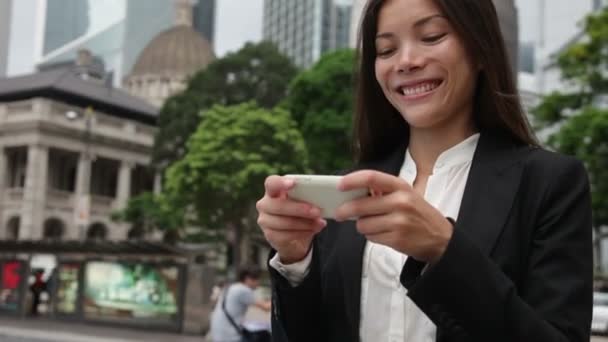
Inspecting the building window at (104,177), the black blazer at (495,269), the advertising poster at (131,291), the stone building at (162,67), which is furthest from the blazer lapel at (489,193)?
the stone building at (162,67)

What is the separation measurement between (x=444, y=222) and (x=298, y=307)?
43cm

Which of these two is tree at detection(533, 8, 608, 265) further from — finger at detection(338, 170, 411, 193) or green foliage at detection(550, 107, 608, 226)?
finger at detection(338, 170, 411, 193)

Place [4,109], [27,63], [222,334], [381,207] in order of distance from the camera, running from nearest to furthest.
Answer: [381,207], [27,63], [222,334], [4,109]

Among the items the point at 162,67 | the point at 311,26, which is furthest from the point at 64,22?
the point at 311,26

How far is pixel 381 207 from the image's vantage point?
3.86 ft

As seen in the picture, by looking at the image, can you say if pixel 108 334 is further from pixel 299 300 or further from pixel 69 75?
pixel 69 75

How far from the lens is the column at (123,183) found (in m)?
57.5

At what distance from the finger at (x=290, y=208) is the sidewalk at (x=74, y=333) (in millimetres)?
15002

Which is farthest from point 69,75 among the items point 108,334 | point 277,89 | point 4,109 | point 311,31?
point 311,31

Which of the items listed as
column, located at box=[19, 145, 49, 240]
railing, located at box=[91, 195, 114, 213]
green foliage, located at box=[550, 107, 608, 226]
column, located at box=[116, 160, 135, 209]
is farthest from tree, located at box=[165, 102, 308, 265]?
column, located at box=[116, 160, 135, 209]

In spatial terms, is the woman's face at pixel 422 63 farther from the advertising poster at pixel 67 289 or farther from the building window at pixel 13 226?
the building window at pixel 13 226

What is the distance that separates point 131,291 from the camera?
19516mm

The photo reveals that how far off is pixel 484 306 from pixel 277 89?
4121cm

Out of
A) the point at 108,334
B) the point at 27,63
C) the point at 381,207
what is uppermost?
the point at 27,63
